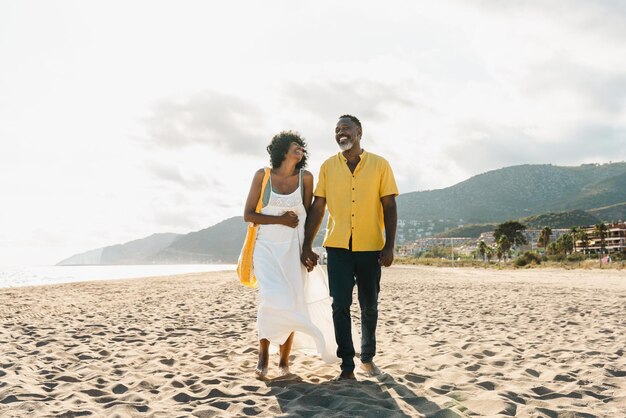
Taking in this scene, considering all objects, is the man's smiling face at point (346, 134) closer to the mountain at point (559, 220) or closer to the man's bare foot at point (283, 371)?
the man's bare foot at point (283, 371)

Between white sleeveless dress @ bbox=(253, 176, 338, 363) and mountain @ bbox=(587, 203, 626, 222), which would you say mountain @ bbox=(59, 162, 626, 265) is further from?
white sleeveless dress @ bbox=(253, 176, 338, 363)

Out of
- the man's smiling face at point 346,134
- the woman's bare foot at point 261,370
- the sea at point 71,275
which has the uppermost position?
the man's smiling face at point 346,134

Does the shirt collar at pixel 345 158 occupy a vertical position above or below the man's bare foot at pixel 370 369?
above

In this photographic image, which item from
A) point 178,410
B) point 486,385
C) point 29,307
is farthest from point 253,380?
point 29,307

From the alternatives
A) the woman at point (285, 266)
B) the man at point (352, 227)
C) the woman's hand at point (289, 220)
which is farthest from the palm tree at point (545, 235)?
the woman's hand at point (289, 220)

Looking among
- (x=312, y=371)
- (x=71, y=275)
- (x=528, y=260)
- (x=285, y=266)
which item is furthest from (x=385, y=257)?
(x=71, y=275)

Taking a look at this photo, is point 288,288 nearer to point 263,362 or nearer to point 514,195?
point 263,362

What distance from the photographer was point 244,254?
4.32 metres

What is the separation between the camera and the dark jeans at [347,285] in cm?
412

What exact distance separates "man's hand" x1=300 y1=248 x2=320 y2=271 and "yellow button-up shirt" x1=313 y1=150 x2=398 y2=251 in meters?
0.15

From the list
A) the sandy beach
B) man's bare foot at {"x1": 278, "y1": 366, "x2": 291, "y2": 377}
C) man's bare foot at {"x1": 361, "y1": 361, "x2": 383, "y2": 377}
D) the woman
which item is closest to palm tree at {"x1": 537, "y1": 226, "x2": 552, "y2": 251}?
the sandy beach

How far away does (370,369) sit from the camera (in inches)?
172

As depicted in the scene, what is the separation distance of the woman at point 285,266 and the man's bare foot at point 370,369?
337 mm

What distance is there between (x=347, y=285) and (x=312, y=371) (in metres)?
0.99
